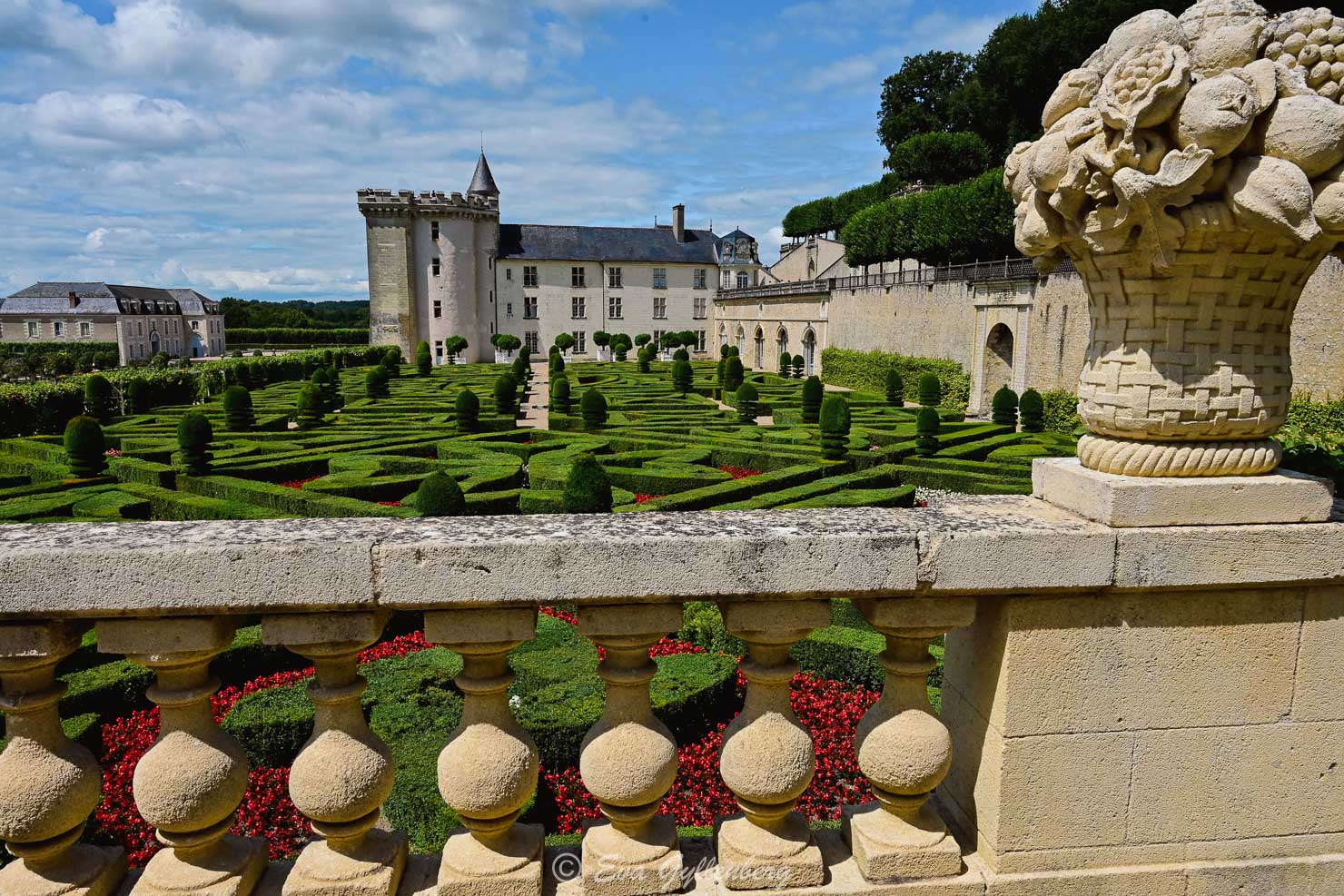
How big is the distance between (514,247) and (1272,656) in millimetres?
50200

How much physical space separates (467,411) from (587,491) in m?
8.13

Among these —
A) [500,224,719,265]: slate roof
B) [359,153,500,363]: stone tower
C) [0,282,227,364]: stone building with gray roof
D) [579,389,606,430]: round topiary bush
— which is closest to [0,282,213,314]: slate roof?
[0,282,227,364]: stone building with gray roof

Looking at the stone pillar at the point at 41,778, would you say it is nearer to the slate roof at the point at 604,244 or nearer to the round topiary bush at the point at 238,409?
the round topiary bush at the point at 238,409

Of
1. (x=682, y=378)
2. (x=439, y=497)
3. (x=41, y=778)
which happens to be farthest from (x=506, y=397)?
(x=41, y=778)

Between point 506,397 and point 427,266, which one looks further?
point 427,266

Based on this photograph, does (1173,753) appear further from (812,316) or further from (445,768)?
(812,316)

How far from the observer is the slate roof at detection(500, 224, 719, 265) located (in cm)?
4962

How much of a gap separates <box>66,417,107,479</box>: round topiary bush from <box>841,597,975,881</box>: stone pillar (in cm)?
1215

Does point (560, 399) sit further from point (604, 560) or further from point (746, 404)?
point (604, 560)

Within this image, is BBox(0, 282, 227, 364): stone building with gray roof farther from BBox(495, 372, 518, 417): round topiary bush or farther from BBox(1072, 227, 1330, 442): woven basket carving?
BBox(1072, 227, 1330, 442): woven basket carving

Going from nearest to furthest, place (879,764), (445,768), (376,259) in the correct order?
(445,768) < (879,764) < (376,259)

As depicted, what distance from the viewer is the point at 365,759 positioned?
1717 millimetres

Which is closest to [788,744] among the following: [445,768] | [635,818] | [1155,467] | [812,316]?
[635,818]

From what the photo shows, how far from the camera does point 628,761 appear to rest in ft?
5.72
